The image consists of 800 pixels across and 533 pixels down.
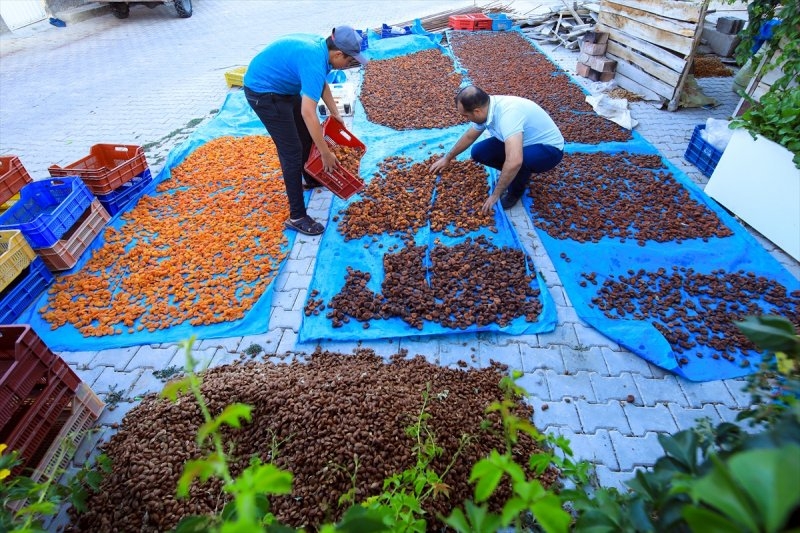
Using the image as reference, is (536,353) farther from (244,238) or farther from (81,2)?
(81,2)

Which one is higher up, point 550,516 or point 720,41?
point 550,516

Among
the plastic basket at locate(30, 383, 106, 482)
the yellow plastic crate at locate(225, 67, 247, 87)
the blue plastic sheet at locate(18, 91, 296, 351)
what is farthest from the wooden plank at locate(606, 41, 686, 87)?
the plastic basket at locate(30, 383, 106, 482)

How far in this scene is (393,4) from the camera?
545 inches

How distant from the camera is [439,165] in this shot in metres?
4.72

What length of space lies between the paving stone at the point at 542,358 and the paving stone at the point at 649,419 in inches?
18.7

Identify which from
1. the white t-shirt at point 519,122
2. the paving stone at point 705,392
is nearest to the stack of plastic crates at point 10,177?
the white t-shirt at point 519,122

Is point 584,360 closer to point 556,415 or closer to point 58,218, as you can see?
point 556,415

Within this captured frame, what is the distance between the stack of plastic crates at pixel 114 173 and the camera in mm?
4250

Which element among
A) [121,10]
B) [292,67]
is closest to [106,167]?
[292,67]

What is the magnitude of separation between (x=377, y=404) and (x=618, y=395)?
1643mm

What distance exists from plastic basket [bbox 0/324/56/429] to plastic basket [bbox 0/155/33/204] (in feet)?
7.19

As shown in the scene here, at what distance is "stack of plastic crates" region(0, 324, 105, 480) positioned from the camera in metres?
2.14

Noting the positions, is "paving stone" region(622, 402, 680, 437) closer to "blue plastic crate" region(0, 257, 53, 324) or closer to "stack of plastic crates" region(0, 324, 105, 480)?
"stack of plastic crates" region(0, 324, 105, 480)

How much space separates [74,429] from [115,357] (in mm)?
735
